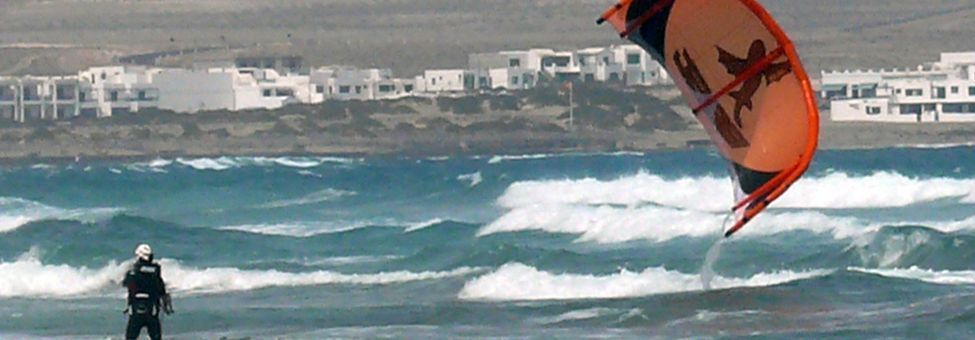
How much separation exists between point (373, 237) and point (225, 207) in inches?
611

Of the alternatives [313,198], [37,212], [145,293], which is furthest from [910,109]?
[145,293]

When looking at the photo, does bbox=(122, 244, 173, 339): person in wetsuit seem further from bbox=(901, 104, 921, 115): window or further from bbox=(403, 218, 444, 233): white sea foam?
bbox=(901, 104, 921, 115): window

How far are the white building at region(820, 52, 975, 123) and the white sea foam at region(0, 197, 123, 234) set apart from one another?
3966 centimetres

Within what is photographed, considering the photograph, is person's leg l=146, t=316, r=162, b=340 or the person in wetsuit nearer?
the person in wetsuit

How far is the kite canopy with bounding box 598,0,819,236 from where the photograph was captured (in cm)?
1627

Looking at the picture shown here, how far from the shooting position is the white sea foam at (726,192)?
4131 cm

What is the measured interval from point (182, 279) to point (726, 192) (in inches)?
667

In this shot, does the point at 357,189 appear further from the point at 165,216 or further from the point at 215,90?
the point at 215,90

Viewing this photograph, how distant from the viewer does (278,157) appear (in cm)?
8612

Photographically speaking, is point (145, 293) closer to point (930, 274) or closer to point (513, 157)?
point (930, 274)

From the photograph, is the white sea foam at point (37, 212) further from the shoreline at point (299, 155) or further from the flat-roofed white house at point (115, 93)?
the flat-roofed white house at point (115, 93)

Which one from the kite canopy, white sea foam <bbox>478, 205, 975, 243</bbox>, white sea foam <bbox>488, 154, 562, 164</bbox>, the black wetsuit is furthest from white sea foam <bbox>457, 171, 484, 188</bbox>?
the black wetsuit

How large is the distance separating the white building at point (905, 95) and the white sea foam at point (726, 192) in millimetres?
37063

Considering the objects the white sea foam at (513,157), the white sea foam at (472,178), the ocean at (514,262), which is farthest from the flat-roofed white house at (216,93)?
the ocean at (514,262)
